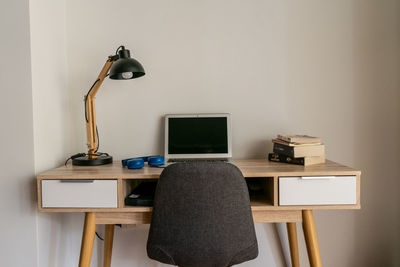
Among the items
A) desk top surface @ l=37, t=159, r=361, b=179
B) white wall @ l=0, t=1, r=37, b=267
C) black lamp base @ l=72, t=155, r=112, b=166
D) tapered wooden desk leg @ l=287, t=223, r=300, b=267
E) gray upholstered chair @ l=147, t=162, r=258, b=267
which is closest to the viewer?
gray upholstered chair @ l=147, t=162, r=258, b=267

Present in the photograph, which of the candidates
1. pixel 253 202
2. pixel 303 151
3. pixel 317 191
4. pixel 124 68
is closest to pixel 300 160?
pixel 303 151

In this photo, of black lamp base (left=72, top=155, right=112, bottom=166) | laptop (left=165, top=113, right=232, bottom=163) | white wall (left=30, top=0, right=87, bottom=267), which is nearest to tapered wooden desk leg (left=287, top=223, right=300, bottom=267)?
laptop (left=165, top=113, right=232, bottom=163)

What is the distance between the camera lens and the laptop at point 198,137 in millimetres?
1655

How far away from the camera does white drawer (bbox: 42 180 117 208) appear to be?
128cm

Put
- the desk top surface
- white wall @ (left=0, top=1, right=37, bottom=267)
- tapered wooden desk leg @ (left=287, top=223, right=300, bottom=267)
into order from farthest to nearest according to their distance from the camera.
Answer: tapered wooden desk leg @ (left=287, top=223, right=300, bottom=267)
white wall @ (left=0, top=1, right=37, bottom=267)
the desk top surface

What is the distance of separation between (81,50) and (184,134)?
2.62 feet

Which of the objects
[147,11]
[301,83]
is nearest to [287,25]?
[301,83]

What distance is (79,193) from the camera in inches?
50.8

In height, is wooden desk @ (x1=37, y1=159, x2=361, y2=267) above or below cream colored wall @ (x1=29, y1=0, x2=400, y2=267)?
below

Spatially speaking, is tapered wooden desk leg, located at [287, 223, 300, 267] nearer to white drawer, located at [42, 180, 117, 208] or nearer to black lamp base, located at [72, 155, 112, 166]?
white drawer, located at [42, 180, 117, 208]

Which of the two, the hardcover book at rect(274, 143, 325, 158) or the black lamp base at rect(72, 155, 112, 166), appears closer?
the hardcover book at rect(274, 143, 325, 158)

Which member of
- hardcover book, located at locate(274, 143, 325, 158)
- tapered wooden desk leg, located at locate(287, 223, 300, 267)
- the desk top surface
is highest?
hardcover book, located at locate(274, 143, 325, 158)

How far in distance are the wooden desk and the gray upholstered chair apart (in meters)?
0.17

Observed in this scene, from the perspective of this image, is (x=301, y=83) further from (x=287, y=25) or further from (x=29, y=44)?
(x=29, y=44)
